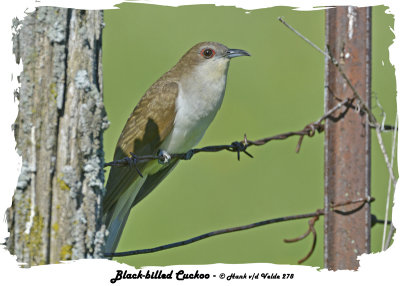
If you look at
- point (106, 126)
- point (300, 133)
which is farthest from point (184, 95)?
point (106, 126)

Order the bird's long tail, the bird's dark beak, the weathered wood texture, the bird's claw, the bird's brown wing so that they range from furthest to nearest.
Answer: the bird's dark beak
the bird's brown wing
the bird's long tail
the bird's claw
the weathered wood texture

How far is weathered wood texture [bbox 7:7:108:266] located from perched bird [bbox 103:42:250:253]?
189cm

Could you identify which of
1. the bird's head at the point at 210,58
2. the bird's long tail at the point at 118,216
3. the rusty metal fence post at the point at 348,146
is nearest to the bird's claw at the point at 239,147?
the rusty metal fence post at the point at 348,146

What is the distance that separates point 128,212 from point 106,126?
6.18 ft

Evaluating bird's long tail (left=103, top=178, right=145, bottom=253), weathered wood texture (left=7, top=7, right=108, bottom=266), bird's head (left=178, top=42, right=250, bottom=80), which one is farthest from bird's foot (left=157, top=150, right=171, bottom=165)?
weathered wood texture (left=7, top=7, right=108, bottom=266)

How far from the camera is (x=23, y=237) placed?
2.12m

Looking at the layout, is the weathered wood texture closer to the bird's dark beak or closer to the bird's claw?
the bird's claw

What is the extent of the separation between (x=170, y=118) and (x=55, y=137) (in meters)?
2.21

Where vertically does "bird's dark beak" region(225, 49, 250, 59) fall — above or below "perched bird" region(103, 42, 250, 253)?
above

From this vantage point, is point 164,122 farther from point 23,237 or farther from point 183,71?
point 23,237

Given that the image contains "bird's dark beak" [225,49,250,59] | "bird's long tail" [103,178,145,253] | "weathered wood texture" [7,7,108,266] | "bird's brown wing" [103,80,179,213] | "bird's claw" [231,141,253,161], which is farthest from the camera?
"bird's dark beak" [225,49,250,59]

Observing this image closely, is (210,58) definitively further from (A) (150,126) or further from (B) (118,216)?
(B) (118,216)

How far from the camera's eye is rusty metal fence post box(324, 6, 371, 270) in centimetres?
274

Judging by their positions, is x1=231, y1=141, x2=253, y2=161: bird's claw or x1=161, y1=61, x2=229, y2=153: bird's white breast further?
x1=161, y1=61, x2=229, y2=153: bird's white breast
